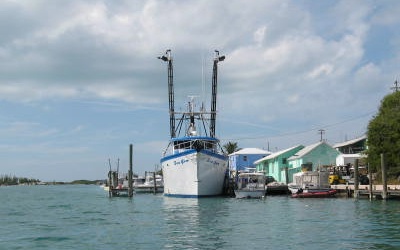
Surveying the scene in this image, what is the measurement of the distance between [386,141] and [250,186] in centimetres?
1446

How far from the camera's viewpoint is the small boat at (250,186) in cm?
5728

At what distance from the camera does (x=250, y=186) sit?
192 ft

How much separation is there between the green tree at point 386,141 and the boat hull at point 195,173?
632 inches

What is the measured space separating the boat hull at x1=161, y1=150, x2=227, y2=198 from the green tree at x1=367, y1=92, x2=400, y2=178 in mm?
16052

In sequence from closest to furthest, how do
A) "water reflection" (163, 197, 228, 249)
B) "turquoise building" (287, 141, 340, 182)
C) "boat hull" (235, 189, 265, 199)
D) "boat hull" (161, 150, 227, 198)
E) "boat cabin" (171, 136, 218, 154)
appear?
"water reflection" (163, 197, 228, 249) < "boat hull" (235, 189, 265, 199) < "boat hull" (161, 150, 227, 198) < "boat cabin" (171, 136, 218, 154) < "turquoise building" (287, 141, 340, 182)

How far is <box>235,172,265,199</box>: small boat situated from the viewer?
5728 cm

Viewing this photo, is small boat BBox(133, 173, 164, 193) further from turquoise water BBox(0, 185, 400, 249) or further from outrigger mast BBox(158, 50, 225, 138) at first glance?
turquoise water BBox(0, 185, 400, 249)

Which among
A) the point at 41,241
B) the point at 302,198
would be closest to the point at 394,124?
the point at 302,198

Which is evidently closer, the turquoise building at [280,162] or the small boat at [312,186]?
the small boat at [312,186]

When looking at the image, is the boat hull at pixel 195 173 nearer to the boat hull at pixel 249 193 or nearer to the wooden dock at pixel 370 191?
the boat hull at pixel 249 193

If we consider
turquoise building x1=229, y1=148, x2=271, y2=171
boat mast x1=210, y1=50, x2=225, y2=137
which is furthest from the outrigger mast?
turquoise building x1=229, y1=148, x2=271, y2=171

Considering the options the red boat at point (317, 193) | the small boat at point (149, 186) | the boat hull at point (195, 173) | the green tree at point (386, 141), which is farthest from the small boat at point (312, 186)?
the small boat at point (149, 186)

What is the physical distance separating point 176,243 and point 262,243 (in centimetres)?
375

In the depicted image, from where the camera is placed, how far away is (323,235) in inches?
1030
